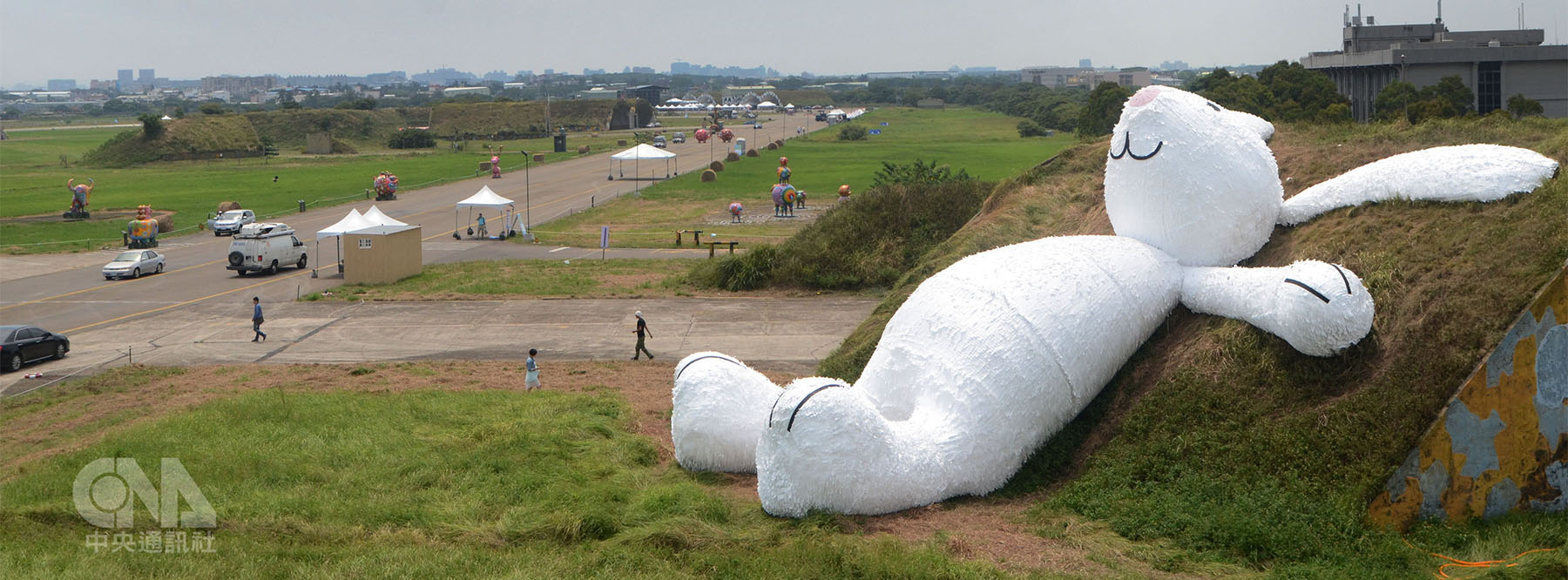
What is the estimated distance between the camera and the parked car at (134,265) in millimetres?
35875

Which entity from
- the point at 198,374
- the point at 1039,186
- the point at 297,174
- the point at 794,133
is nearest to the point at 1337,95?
the point at 1039,186

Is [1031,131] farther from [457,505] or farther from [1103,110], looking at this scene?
[457,505]

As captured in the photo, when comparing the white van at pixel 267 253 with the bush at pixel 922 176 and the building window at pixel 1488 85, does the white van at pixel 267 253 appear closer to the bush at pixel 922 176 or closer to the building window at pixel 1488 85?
the bush at pixel 922 176

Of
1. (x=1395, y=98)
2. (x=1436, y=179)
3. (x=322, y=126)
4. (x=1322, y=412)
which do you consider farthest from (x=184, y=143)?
(x=1322, y=412)

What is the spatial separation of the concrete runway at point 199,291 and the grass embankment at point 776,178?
307 centimetres

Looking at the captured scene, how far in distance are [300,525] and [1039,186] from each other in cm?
1722

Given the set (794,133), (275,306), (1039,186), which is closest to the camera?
(1039,186)

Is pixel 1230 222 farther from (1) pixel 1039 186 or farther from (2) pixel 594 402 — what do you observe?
(1) pixel 1039 186

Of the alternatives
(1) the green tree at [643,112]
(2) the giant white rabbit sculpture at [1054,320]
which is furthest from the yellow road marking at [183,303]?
(1) the green tree at [643,112]

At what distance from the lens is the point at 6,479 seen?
1417cm

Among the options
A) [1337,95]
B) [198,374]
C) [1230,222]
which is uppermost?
[1337,95]

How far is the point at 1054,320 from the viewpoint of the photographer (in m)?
11.6

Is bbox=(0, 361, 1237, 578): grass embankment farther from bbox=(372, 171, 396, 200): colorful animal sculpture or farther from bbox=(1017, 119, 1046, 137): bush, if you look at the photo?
bbox=(1017, 119, 1046, 137): bush

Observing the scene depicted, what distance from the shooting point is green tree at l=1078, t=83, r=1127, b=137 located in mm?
63438
